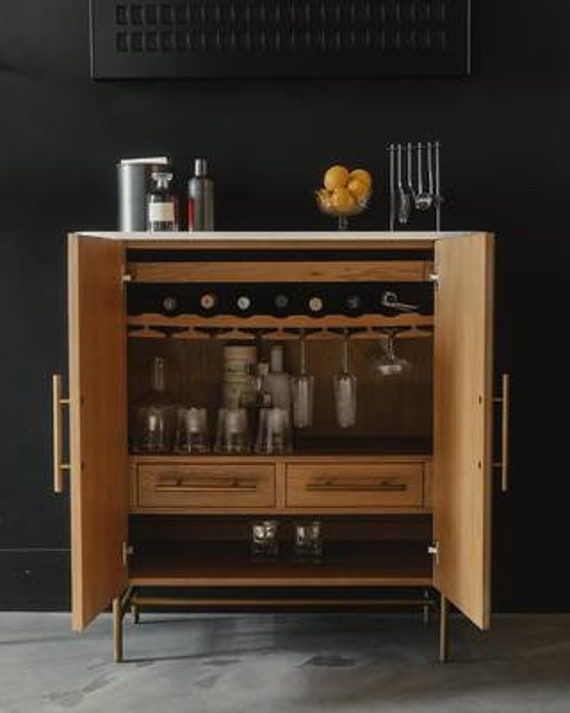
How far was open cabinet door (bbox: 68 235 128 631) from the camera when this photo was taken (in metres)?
3.56

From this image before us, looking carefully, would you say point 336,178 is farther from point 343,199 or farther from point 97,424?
point 97,424

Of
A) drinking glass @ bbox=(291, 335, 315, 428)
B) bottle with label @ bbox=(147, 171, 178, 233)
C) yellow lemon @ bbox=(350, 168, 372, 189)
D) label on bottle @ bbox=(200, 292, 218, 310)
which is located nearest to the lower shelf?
drinking glass @ bbox=(291, 335, 315, 428)

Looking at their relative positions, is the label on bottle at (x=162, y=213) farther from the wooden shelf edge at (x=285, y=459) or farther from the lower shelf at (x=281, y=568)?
the lower shelf at (x=281, y=568)

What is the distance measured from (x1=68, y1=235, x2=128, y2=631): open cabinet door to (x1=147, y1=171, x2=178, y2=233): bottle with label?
0.58 feet

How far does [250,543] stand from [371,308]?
2.97 ft

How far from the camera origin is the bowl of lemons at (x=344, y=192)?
4.18 meters

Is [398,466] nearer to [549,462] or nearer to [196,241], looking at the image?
[549,462]

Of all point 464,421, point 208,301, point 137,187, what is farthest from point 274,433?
point 137,187

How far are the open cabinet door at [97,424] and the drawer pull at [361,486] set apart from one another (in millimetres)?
636

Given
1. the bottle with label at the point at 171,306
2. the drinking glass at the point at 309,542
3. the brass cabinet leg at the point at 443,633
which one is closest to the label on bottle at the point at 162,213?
the bottle with label at the point at 171,306

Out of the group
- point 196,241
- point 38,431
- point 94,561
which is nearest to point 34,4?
point 196,241

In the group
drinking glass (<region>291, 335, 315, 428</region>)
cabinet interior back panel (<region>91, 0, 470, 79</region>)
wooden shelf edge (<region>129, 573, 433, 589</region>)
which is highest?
cabinet interior back panel (<region>91, 0, 470, 79</region>)

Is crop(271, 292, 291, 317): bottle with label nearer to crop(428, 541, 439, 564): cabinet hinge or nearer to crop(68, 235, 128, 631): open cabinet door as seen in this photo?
crop(68, 235, 128, 631): open cabinet door

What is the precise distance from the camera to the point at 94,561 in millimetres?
3693
